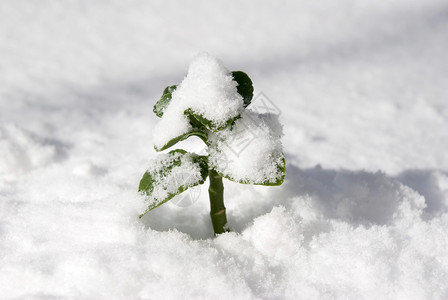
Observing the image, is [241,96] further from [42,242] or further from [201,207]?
[42,242]

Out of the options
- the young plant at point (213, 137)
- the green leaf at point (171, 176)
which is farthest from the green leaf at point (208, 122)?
the green leaf at point (171, 176)

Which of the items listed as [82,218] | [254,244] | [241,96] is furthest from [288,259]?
[82,218]

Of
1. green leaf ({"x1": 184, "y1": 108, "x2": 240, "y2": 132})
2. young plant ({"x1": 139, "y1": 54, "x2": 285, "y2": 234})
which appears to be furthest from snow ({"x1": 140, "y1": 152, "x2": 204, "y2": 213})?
green leaf ({"x1": 184, "y1": 108, "x2": 240, "y2": 132})

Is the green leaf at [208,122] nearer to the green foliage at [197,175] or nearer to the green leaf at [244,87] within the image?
the green foliage at [197,175]

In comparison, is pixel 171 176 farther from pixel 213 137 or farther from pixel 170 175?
pixel 213 137

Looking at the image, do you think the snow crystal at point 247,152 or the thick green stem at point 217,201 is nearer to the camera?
the snow crystal at point 247,152

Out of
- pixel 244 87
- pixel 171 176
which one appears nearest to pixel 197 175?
pixel 171 176

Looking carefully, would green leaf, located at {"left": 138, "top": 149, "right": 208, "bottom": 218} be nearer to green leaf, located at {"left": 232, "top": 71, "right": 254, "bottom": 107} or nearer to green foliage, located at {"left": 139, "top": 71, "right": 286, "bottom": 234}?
green foliage, located at {"left": 139, "top": 71, "right": 286, "bottom": 234}
